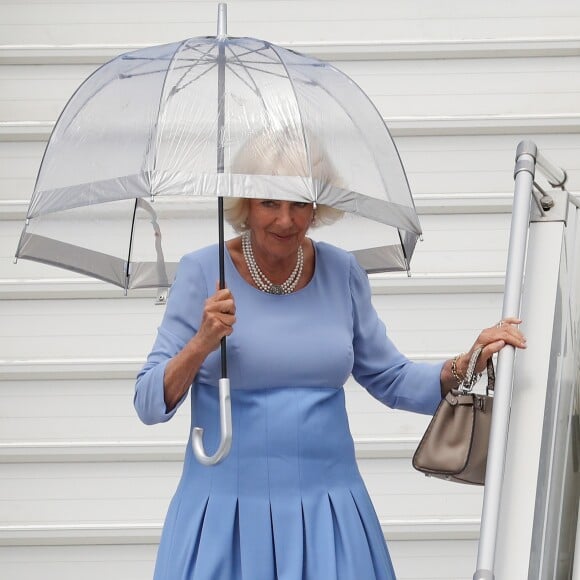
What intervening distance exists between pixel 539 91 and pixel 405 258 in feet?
5.18

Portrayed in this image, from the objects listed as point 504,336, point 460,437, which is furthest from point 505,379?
point 460,437

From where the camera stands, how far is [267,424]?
8.26 feet

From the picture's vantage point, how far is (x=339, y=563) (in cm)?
253

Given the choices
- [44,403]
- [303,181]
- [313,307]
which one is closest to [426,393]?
[313,307]

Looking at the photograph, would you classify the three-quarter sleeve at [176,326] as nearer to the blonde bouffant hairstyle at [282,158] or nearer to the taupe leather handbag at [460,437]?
the blonde bouffant hairstyle at [282,158]

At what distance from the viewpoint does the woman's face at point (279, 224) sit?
2482mm

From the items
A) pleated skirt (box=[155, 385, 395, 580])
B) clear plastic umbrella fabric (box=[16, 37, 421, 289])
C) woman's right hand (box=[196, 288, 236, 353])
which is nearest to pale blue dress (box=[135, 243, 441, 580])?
pleated skirt (box=[155, 385, 395, 580])

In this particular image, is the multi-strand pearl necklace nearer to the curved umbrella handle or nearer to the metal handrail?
the curved umbrella handle

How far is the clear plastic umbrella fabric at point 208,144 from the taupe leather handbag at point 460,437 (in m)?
Answer: 0.34

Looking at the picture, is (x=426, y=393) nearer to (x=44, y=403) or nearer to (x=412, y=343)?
(x=412, y=343)

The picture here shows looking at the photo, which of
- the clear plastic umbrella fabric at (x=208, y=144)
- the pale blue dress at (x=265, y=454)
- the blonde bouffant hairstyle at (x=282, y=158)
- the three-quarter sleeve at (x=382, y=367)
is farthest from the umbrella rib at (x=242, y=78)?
the three-quarter sleeve at (x=382, y=367)

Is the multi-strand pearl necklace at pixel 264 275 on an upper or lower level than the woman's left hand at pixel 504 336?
upper

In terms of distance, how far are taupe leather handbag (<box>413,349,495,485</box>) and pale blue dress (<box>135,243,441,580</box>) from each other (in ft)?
0.61

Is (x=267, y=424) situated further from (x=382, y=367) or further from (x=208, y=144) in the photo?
(x=208, y=144)
